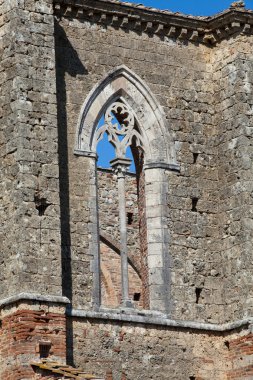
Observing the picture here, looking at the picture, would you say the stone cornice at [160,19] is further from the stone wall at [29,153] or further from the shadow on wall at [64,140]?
the stone wall at [29,153]

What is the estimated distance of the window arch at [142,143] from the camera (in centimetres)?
2592

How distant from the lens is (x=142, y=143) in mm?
26734

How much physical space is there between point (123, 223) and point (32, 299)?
8.07 ft

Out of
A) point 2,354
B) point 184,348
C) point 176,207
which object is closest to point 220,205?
point 176,207

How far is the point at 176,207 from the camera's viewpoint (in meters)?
26.5

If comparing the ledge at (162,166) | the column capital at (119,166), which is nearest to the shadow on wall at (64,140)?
the column capital at (119,166)

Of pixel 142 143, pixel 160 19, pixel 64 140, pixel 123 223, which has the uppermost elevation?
pixel 160 19

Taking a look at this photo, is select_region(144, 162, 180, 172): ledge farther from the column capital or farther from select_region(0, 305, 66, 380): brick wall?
select_region(0, 305, 66, 380): brick wall

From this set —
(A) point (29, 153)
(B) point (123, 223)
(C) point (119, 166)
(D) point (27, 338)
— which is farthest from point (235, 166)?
(D) point (27, 338)

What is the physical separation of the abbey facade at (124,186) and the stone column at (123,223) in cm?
2

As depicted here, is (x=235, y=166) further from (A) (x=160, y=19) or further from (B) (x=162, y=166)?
(A) (x=160, y=19)

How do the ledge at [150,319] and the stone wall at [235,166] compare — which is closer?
the ledge at [150,319]

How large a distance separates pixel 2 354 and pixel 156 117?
15.4 feet

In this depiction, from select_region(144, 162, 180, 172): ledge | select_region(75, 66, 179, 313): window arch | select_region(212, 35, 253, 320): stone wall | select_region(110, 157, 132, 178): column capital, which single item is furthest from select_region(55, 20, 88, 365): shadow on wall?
select_region(212, 35, 253, 320): stone wall
